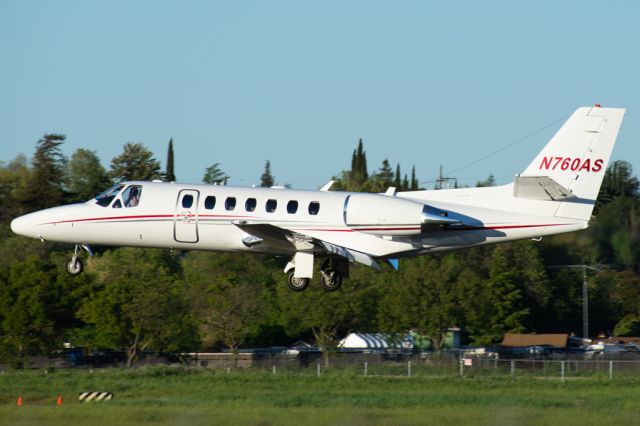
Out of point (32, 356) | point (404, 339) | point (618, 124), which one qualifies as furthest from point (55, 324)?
point (618, 124)

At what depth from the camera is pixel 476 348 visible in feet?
234

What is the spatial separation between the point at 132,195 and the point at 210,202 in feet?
8.46

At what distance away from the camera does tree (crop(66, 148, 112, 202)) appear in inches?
3939

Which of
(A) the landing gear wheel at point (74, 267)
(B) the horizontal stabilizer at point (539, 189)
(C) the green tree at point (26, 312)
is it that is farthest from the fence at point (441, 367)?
(B) the horizontal stabilizer at point (539, 189)

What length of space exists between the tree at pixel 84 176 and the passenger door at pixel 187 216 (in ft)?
217

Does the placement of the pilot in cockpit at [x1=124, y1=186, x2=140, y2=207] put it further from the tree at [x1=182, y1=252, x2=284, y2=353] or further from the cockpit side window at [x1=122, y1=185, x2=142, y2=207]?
the tree at [x1=182, y1=252, x2=284, y2=353]

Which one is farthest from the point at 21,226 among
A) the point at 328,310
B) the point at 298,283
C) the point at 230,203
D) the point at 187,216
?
the point at 328,310

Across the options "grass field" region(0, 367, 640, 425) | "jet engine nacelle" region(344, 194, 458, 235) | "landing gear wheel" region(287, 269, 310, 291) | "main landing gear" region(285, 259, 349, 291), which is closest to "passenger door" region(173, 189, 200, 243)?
"landing gear wheel" region(287, 269, 310, 291)

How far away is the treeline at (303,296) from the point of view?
206 feet

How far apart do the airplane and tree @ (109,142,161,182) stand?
64675 millimetres

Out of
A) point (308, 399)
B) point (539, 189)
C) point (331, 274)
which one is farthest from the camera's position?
point (331, 274)

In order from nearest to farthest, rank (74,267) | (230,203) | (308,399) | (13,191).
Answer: (230,203)
(308,399)
(74,267)
(13,191)

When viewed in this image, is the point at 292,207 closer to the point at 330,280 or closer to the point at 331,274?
the point at 331,274

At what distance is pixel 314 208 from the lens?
3181 centimetres
